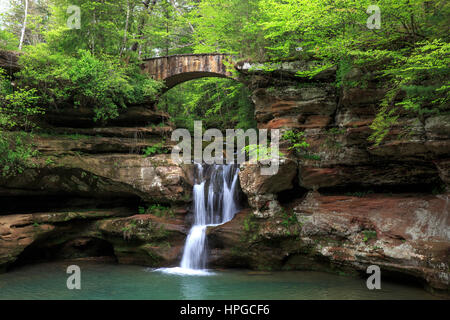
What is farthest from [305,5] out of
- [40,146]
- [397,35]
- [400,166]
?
[40,146]

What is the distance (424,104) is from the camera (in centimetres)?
877

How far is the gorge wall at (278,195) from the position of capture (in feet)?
29.8

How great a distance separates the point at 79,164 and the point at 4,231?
3.27 meters

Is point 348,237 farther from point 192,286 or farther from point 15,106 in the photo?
point 15,106

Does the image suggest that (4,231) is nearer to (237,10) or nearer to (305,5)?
(305,5)

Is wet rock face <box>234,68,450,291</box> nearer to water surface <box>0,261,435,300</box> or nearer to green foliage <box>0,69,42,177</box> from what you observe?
water surface <box>0,261,435,300</box>

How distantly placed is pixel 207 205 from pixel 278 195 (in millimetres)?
2826

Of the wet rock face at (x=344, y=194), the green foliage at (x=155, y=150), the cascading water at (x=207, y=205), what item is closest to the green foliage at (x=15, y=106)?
the green foliage at (x=155, y=150)

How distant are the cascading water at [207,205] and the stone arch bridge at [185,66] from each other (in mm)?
4995

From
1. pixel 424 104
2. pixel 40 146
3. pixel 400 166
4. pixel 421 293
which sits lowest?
pixel 421 293

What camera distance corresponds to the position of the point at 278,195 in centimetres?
1177

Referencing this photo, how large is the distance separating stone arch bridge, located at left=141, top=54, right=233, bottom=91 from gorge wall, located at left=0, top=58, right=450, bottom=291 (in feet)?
8.30

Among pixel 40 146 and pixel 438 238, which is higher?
pixel 40 146

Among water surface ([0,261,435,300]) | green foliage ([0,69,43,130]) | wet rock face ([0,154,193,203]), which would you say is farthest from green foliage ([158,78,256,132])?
water surface ([0,261,435,300])
